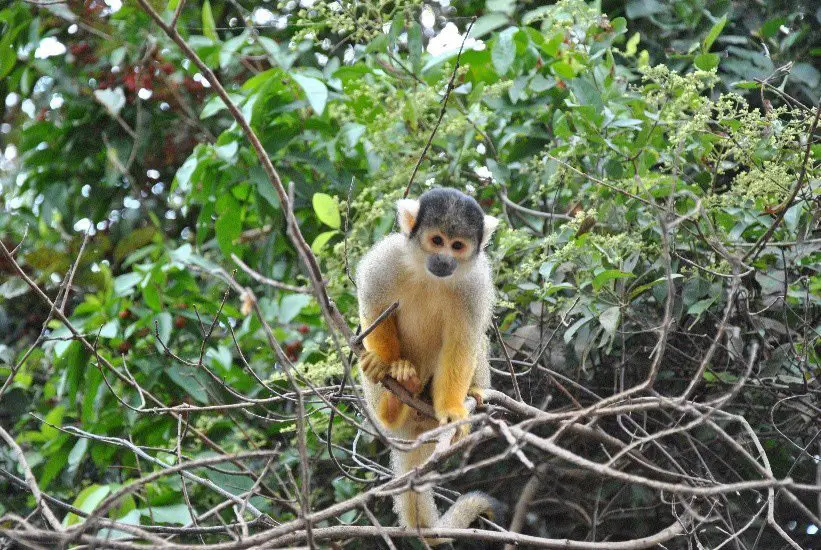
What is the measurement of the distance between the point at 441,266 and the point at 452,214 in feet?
0.67

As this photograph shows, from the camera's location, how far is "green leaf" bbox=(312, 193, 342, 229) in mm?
3780

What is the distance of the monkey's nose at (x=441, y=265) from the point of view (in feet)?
10.7

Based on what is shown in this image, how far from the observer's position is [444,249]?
131 inches

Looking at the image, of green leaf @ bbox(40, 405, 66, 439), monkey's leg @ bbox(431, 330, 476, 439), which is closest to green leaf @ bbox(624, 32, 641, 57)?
monkey's leg @ bbox(431, 330, 476, 439)

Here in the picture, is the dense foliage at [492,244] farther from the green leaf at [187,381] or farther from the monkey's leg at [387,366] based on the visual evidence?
the monkey's leg at [387,366]

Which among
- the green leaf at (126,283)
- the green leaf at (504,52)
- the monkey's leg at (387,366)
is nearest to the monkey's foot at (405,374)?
the monkey's leg at (387,366)

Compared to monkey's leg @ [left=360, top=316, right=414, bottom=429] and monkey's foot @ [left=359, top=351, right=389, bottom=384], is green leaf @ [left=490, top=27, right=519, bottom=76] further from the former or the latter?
monkey's foot @ [left=359, top=351, right=389, bottom=384]

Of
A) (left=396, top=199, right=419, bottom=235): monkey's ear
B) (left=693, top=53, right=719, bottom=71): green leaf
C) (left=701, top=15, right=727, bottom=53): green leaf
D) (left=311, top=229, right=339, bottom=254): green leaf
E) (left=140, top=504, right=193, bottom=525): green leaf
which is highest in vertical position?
(left=701, top=15, right=727, bottom=53): green leaf

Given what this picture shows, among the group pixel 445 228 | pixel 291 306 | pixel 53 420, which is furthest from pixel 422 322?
pixel 53 420

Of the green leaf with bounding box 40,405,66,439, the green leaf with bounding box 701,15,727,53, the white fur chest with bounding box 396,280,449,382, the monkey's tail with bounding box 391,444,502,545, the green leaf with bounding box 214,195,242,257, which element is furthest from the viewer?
the green leaf with bounding box 40,405,66,439

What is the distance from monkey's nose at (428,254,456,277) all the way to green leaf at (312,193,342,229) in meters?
0.69

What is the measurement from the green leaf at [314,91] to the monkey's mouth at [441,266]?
938 mm

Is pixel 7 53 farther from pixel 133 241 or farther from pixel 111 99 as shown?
pixel 133 241

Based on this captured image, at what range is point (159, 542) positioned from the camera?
213 centimetres
